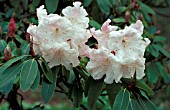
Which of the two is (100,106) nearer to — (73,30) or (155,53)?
(155,53)

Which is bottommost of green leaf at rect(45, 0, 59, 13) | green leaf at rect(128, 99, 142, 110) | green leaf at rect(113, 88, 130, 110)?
green leaf at rect(128, 99, 142, 110)

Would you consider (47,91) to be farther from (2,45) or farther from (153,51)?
(153,51)

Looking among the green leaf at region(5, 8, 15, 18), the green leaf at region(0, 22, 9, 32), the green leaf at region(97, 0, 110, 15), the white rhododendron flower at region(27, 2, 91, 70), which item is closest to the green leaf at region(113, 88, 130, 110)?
the white rhododendron flower at region(27, 2, 91, 70)

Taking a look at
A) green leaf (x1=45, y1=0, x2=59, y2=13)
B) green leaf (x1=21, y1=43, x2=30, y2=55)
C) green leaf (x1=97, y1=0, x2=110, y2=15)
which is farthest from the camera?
green leaf (x1=97, y1=0, x2=110, y2=15)

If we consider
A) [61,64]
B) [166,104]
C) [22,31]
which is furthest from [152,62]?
[166,104]

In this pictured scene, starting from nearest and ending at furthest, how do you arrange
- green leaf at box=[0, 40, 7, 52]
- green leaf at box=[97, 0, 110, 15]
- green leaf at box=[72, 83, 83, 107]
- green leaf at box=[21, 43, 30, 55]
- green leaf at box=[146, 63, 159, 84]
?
green leaf at box=[72, 83, 83, 107]
green leaf at box=[21, 43, 30, 55]
green leaf at box=[0, 40, 7, 52]
green leaf at box=[97, 0, 110, 15]
green leaf at box=[146, 63, 159, 84]

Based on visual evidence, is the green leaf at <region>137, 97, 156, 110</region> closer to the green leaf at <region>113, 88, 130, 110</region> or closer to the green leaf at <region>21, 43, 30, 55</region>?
the green leaf at <region>113, 88, 130, 110</region>

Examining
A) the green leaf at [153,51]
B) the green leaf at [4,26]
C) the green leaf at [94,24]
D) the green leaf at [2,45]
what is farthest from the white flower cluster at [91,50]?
the green leaf at [153,51]
